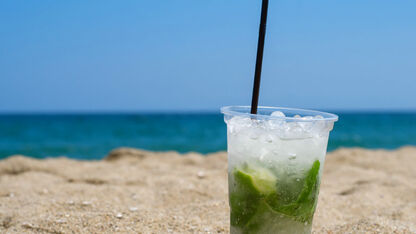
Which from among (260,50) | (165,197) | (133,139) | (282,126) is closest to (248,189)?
(282,126)

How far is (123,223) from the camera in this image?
2.74 m

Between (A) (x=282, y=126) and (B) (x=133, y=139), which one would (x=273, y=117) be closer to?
(A) (x=282, y=126)

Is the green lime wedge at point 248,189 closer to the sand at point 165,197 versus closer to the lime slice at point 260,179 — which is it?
the lime slice at point 260,179

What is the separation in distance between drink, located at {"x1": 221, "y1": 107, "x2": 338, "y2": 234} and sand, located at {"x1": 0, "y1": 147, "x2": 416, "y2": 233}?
0.96m

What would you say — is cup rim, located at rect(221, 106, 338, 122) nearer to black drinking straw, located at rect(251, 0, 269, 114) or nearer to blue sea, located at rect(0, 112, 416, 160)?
black drinking straw, located at rect(251, 0, 269, 114)

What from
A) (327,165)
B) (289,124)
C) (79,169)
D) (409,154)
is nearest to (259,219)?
(289,124)

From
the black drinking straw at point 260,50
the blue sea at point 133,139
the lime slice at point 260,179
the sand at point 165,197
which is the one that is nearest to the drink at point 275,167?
the lime slice at point 260,179

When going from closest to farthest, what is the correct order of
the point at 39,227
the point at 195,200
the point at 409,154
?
the point at 39,227, the point at 195,200, the point at 409,154

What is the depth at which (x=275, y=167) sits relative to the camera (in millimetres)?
1822

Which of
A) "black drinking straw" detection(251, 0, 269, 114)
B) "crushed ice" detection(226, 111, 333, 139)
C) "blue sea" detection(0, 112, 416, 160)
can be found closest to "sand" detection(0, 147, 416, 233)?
"crushed ice" detection(226, 111, 333, 139)

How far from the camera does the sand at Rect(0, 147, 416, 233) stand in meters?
2.75

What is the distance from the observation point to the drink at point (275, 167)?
1.80 m

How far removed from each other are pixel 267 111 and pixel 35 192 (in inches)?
111

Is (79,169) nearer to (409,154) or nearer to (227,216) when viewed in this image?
(227,216)
